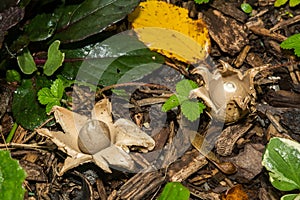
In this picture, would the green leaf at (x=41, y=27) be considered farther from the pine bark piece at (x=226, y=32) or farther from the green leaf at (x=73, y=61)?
the pine bark piece at (x=226, y=32)

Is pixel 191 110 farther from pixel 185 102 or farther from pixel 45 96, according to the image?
pixel 45 96

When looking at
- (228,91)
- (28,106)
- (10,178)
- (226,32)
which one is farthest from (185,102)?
(10,178)

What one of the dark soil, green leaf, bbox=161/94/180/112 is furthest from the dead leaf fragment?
green leaf, bbox=161/94/180/112

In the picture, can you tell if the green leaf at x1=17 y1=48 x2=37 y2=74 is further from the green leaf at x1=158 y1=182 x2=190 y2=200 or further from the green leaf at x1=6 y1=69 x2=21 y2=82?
the green leaf at x1=158 y1=182 x2=190 y2=200

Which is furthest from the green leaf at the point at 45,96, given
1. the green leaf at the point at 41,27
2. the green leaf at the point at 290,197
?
the green leaf at the point at 290,197

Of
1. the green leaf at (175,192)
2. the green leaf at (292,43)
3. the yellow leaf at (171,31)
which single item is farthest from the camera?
the yellow leaf at (171,31)

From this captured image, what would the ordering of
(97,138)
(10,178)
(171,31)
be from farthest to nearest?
(171,31), (97,138), (10,178)
